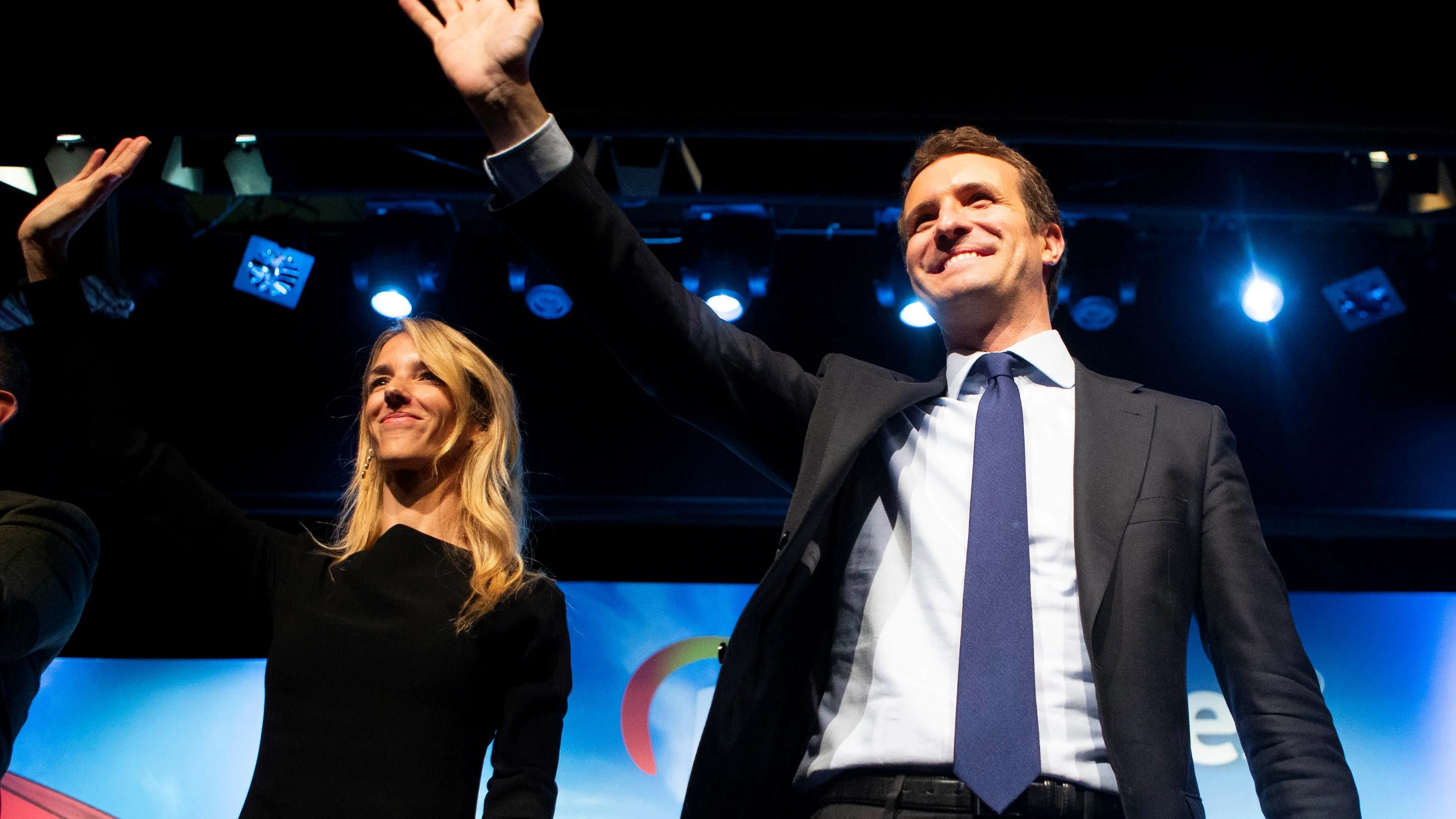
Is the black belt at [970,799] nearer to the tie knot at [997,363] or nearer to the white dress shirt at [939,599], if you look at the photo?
the white dress shirt at [939,599]

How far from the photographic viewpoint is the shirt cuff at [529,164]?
51.9 inches

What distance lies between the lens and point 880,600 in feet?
4.89

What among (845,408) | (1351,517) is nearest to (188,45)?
(845,408)

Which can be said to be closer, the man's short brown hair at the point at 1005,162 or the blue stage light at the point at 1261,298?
the man's short brown hair at the point at 1005,162

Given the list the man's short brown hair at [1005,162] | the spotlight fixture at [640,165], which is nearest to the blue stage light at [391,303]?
the spotlight fixture at [640,165]

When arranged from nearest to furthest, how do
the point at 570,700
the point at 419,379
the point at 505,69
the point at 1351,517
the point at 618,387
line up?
the point at 505,69 < the point at 419,379 < the point at 570,700 < the point at 1351,517 < the point at 618,387

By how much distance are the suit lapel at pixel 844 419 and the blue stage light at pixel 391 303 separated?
2.83 metres

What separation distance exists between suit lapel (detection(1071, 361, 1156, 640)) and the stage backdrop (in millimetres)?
2571

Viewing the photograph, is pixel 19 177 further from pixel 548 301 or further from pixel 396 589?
pixel 396 589

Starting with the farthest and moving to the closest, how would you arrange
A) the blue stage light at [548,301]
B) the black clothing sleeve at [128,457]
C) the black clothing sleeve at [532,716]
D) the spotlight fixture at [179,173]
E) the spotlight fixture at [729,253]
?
the blue stage light at [548,301] → the spotlight fixture at [729,253] → the spotlight fixture at [179,173] → the black clothing sleeve at [128,457] → the black clothing sleeve at [532,716]

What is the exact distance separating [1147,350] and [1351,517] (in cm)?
97

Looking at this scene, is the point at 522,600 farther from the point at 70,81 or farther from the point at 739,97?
the point at 70,81

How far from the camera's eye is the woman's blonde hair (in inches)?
87.1

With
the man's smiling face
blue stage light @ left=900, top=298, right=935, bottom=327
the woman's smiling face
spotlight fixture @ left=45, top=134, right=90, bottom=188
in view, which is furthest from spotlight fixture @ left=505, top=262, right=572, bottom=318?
the man's smiling face
